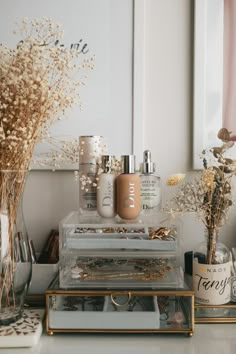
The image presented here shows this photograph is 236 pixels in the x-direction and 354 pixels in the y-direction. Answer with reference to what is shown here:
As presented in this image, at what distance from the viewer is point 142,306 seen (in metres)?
0.81

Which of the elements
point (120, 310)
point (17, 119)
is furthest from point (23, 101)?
Answer: point (120, 310)

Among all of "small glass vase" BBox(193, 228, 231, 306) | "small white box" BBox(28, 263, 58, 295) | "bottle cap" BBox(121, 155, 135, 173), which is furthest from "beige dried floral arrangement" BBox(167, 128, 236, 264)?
"small white box" BBox(28, 263, 58, 295)

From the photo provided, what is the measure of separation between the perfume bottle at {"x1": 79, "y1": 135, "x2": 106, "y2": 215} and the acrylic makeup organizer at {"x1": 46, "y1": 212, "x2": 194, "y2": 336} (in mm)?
77

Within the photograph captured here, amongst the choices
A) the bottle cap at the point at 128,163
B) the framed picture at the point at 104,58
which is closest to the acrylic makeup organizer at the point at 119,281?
the bottle cap at the point at 128,163

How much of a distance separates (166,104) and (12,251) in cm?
49

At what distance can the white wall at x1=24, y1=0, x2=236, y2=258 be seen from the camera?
104 centimetres

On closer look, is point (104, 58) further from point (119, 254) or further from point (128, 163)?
point (119, 254)

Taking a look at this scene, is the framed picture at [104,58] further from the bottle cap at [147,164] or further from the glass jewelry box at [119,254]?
the glass jewelry box at [119,254]

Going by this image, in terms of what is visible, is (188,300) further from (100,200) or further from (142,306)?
(100,200)

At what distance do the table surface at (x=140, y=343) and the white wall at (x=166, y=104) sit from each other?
30 cm

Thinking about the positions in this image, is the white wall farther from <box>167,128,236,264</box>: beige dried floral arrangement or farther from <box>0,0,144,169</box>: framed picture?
<box>167,128,236,264</box>: beige dried floral arrangement

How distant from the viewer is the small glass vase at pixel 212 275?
0.86 m

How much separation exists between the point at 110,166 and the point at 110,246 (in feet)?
0.57

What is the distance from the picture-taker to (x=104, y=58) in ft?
3.38
